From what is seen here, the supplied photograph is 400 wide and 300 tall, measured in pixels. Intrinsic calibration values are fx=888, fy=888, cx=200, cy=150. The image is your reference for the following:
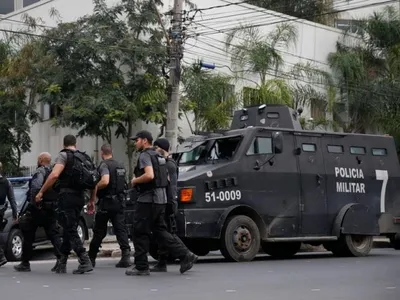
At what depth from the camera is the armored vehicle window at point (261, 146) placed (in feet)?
48.7

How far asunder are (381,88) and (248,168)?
56.3 ft

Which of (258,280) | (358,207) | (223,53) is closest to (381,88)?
(223,53)

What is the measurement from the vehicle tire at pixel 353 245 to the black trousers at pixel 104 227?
14.2 ft

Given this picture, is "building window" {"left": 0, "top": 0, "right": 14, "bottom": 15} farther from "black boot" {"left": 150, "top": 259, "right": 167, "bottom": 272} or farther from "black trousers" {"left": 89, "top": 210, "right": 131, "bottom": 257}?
"black boot" {"left": 150, "top": 259, "right": 167, "bottom": 272}

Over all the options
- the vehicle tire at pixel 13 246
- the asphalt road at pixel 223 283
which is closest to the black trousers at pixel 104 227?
the asphalt road at pixel 223 283

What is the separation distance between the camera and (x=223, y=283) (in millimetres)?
10867

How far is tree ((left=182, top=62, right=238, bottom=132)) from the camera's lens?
26172 mm

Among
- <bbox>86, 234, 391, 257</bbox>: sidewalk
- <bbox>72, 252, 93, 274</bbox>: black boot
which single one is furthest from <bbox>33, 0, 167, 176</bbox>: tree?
<bbox>72, 252, 93, 274</bbox>: black boot

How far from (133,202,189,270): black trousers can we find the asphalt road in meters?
0.31

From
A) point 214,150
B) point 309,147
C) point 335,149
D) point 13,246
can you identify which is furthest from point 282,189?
point 13,246

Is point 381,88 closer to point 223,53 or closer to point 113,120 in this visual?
point 223,53

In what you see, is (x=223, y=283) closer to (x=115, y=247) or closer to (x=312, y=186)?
(x=312, y=186)

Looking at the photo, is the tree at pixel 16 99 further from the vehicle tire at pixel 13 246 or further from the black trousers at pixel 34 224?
the black trousers at pixel 34 224

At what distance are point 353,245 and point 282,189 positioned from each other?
1.86 meters
